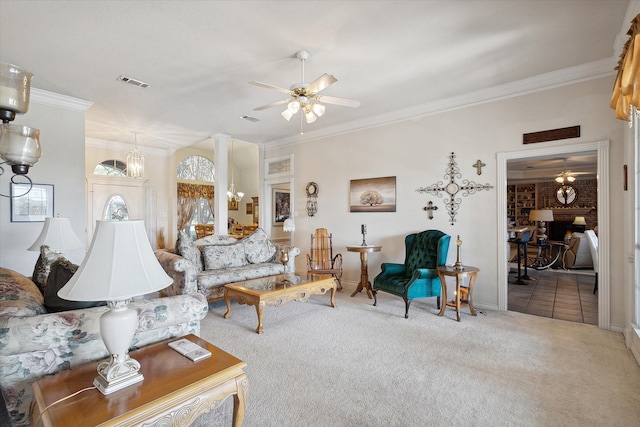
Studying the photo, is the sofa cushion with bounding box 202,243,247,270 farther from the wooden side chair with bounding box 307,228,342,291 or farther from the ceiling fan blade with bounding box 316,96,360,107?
the ceiling fan blade with bounding box 316,96,360,107

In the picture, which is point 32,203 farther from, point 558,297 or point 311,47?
point 558,297

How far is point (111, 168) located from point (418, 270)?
23.5 feet

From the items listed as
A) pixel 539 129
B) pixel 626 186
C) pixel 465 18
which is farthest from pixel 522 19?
pixel 626 186

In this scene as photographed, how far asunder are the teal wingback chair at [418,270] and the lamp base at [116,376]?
3.14 meters

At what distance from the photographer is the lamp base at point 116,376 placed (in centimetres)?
132

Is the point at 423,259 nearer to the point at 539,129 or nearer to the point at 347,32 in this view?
the point at 539,129

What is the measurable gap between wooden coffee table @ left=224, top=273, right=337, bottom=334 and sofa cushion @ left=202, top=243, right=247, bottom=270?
2.87 feet

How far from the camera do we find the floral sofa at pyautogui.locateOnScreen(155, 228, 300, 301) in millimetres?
4133

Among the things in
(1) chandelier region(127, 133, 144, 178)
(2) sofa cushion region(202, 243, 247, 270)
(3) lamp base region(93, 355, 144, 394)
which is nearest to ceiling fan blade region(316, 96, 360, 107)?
(3) lamp base region(93, 355, 144, 394)

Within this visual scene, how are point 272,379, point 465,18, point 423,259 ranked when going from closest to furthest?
point 272,379
point 465,18
point 423,259

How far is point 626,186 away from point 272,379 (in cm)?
382

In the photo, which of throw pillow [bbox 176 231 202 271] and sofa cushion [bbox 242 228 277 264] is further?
sofa cushion [bbox 242 228 277 264]


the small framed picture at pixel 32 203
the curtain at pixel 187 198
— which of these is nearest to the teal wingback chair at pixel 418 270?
the small framed picture at pixel 32 203

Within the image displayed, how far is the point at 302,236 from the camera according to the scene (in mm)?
6508
